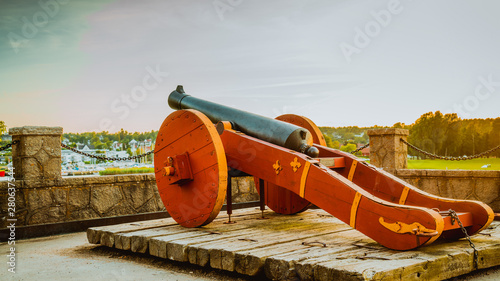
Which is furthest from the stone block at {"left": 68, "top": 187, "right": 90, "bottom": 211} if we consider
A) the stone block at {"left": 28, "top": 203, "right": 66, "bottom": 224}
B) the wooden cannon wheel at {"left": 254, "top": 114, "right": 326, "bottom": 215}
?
the wooden cannon wheel at {"left": 254, "top": 114, "right": 326, "bottom": 215}

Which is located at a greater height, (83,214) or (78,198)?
(78,198)

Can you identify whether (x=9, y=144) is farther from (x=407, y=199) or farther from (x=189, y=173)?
(x=407, y=199)

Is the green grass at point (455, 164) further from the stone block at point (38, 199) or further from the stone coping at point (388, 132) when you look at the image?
the stone block at point (38, 199)

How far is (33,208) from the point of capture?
5629mm

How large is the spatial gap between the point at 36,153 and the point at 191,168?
2.41 metres

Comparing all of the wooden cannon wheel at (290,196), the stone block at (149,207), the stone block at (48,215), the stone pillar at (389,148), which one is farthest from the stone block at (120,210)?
the stone pillar at (389,148)

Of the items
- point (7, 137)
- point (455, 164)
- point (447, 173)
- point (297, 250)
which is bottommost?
point (297, 250)

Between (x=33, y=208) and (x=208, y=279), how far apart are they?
10.1 ft

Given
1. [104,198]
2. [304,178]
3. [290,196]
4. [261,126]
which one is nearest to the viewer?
[304,178]

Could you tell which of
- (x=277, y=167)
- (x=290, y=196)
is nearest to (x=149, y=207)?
(x=290, y=196)

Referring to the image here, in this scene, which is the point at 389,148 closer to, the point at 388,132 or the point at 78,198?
the point at 388,132

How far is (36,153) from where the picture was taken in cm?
569

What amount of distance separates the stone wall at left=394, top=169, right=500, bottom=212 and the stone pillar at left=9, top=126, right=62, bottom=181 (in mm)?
4735

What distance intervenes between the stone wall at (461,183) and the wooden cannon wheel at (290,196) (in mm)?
2254
